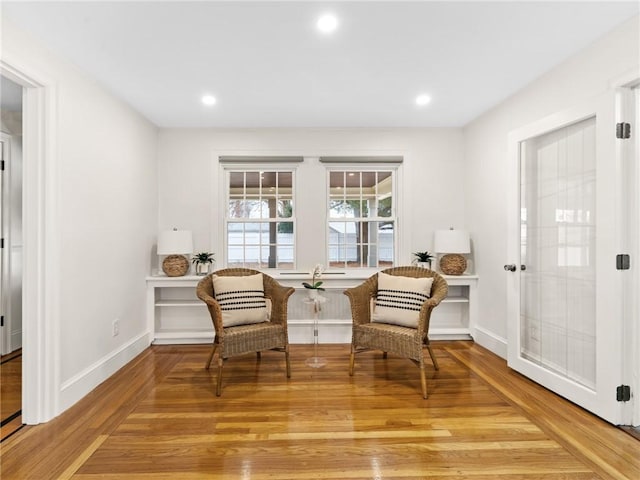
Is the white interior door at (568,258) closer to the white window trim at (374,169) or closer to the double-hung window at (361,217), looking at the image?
the white window trim at (374,169)

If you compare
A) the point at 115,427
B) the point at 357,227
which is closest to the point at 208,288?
the point at 115,427

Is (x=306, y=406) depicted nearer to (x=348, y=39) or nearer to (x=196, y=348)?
(x=196, y=348)

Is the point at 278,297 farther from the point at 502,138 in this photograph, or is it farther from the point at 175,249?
the point at 502,138

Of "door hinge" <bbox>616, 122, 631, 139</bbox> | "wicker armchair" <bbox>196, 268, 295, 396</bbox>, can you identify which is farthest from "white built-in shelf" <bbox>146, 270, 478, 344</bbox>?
"door hinge" <bbox>616, 122, 631, 139</bbox>

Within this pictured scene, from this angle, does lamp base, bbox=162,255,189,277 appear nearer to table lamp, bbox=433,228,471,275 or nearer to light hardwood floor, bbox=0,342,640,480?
light hardwood floor, bbox=0,342,640,480

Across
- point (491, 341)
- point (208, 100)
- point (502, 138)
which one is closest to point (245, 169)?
point (208, 100)

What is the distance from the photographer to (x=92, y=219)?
9.27ft

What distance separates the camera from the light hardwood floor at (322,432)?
182 cm

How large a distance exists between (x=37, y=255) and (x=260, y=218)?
235 cm

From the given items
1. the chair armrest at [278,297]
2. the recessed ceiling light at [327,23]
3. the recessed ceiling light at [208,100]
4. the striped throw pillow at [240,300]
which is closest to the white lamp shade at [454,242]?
the chair armrest at [278,297]

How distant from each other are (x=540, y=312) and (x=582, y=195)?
38.9 inches

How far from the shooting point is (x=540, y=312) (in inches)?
113

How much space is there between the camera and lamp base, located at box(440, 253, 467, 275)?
12.9 feet

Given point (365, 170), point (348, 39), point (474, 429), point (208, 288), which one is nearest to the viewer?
point (474, 429)
